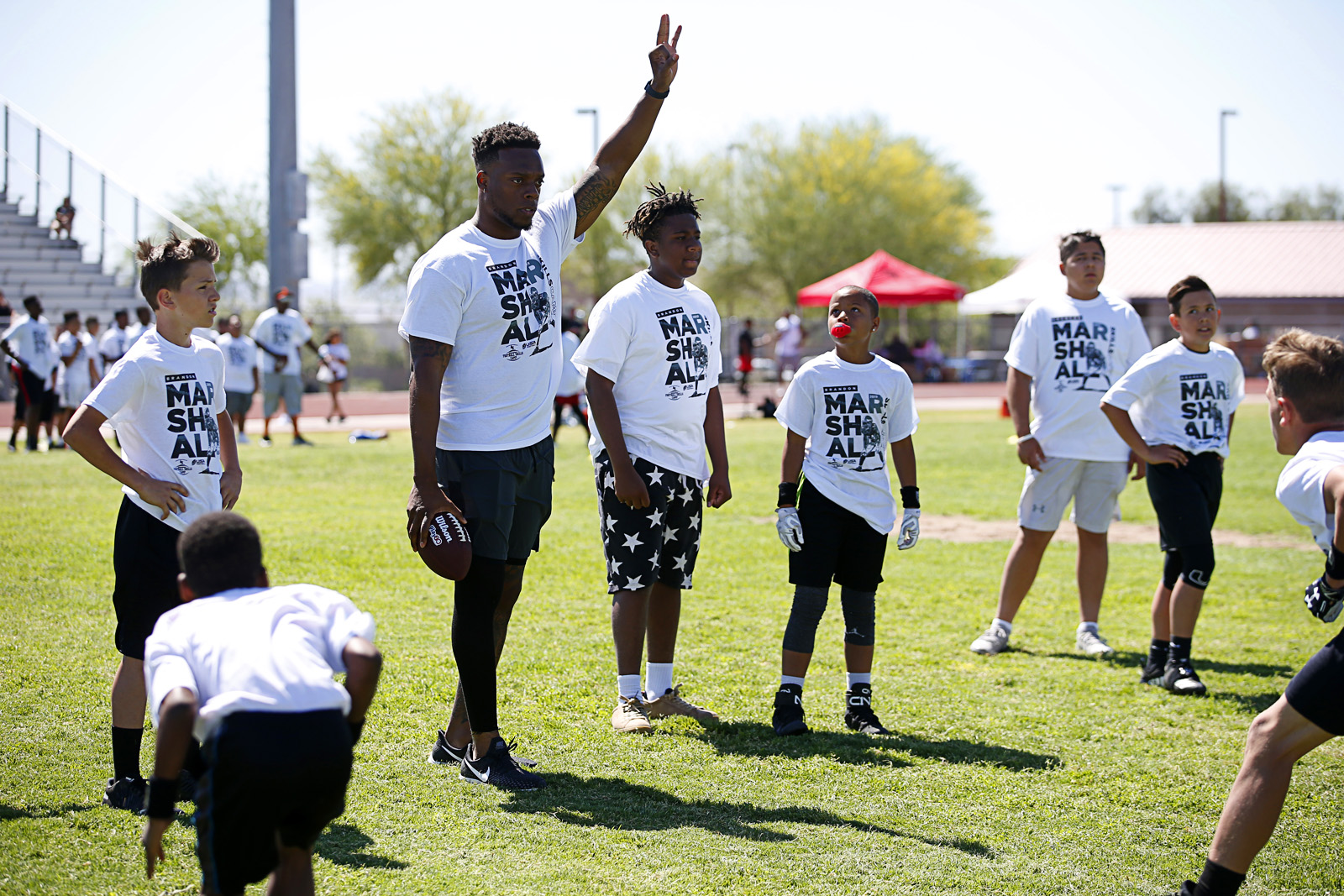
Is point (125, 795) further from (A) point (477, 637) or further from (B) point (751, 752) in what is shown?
(B) point (751, 752)

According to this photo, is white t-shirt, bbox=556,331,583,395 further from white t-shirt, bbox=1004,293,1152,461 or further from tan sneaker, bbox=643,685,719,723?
tan sneaker, bbox=643,685,719,723

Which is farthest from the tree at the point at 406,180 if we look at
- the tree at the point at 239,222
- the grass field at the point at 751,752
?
the grass field at the point at 751,752

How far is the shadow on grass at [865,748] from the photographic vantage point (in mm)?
4836

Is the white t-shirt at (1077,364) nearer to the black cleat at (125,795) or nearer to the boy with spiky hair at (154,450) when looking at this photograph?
the boy with spiky hair at (154,450)

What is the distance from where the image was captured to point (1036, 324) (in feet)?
22.9

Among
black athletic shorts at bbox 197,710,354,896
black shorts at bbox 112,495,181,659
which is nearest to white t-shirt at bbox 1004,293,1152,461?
black shorts at bbox 112,495,181,659

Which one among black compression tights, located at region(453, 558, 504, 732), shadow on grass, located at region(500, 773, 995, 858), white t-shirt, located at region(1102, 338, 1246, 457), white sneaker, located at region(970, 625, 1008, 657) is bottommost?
shadow on grass, located at region(500, 773, 995, 858)

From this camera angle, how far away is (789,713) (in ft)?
17.0

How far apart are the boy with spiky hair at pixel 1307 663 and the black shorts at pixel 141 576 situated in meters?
3.44

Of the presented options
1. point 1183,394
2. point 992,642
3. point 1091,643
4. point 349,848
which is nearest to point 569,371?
point 992,642

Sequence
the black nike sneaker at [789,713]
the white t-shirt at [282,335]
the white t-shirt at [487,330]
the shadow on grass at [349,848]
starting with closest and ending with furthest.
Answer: the shadow on grass at [349,848], the white t-shirt at [487,330], the black nike sneaker at [789,713], the white t-shirt at [282,335]

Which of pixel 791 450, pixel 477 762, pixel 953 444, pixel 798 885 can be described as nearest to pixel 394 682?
pixel 477 762

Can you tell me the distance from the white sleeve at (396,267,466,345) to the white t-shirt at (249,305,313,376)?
48.6ft

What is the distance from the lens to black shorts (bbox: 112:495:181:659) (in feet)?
13.9
